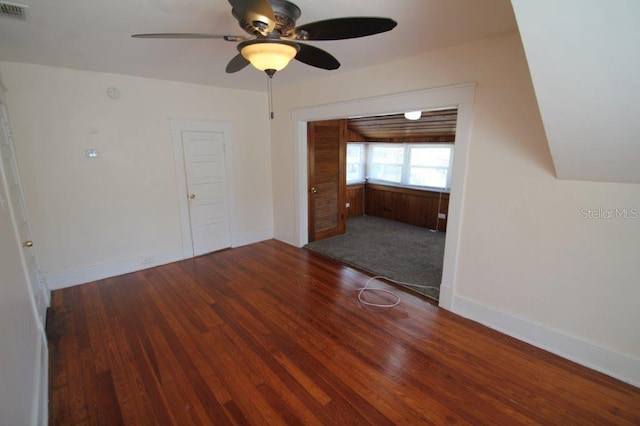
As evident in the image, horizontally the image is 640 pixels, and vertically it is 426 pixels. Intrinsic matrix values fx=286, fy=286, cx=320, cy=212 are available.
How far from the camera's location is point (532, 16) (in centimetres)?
127

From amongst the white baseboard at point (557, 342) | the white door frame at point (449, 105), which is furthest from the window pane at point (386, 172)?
the white baseboard at point (557, 342)

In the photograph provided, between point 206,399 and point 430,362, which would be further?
point 430,362

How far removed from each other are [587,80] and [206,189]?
4.27 m

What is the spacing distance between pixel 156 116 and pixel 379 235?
409 cm

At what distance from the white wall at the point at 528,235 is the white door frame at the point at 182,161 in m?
2.78

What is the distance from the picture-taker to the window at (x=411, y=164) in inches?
231

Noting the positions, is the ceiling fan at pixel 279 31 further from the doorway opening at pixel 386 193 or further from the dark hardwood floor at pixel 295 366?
the doorway opening at pixel 386 193

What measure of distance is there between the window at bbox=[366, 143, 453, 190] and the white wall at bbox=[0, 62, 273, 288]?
369cm

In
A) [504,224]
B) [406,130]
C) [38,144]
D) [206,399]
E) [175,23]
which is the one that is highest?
[175,23]

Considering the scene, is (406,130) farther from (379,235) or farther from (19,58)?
(19,58)

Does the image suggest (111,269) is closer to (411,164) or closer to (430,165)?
(411,164)

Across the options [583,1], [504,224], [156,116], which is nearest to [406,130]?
[504,224]

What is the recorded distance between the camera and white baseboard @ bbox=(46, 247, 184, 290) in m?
3.40

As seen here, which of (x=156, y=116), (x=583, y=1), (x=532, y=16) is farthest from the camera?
(x=156, y=116)
